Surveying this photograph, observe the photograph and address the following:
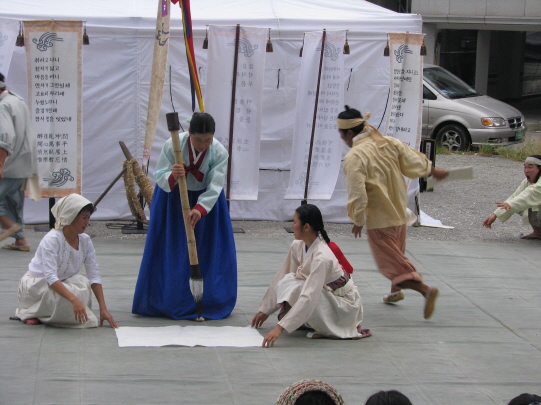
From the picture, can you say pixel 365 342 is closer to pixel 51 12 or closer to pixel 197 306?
pixel 197 306

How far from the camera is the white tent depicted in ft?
25.3

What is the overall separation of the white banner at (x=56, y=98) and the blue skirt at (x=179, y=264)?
2.35m

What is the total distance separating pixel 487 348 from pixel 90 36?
16.0 ft

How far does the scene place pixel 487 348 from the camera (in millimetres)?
4641

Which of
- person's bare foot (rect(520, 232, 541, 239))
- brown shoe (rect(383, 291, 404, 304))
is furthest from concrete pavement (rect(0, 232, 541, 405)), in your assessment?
person's bare foot (rect(520, 232, 541, 239))

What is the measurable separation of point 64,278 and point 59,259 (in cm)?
13

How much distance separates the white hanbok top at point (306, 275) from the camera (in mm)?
4414

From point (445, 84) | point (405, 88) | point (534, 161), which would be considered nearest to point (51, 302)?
point (405, 88)

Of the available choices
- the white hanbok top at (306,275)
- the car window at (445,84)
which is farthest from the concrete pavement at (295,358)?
the car window at (445,84)

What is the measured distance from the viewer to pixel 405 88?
779 centimetres

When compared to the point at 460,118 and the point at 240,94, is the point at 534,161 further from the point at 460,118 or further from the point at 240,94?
the point at 460,118

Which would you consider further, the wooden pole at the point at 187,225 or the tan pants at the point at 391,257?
the tan pants at the point at 391,257

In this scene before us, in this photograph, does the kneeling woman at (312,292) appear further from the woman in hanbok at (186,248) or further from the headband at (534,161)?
the headband at (534,161)

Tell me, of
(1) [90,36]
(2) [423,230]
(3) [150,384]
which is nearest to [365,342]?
(3) [150,384]
